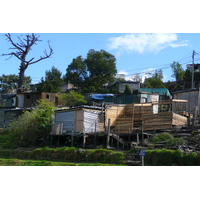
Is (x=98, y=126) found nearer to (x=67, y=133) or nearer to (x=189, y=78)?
(x=67, y=133)

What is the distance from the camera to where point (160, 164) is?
1897 cm

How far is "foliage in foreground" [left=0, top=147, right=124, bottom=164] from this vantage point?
70.6 ft

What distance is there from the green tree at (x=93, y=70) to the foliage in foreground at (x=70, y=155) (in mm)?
22911

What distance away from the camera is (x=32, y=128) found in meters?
29.3

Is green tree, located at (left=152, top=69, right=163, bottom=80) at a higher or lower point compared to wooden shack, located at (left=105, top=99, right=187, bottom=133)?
higher

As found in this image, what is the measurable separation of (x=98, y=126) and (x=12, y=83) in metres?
40.9

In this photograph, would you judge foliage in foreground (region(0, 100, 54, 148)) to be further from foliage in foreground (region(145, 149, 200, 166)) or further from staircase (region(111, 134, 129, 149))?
foliage in foreground (region(145, 149, 200, 166))

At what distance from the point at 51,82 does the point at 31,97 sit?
6636 millimetres

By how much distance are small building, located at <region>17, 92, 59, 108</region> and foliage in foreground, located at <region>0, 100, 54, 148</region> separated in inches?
525

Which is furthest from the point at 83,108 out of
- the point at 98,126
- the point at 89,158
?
the point at 89,158

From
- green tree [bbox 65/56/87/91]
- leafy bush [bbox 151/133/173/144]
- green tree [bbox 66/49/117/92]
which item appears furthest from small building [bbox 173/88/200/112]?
green tree [bbox 65/56/87/91]

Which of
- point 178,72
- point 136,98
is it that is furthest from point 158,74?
point 136,98

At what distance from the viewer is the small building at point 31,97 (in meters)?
44.6

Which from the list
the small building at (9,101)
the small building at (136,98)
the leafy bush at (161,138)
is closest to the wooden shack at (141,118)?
the leafy bush at (161,138)
